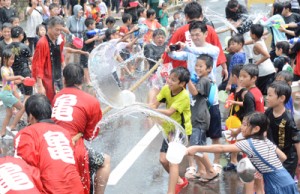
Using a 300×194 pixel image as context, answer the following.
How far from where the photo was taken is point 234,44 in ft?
34.0

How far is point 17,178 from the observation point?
464 cm

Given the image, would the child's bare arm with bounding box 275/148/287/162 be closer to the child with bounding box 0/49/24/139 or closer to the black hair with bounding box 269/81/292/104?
the black hair with bounding box 269/81/292/104

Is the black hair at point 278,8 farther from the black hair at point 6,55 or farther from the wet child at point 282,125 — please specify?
the wet child at point 282,125

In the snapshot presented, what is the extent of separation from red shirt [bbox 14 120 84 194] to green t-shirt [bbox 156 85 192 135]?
227 cm

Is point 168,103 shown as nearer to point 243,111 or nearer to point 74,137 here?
point 243,111

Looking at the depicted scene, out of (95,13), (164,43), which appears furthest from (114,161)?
(95,13)

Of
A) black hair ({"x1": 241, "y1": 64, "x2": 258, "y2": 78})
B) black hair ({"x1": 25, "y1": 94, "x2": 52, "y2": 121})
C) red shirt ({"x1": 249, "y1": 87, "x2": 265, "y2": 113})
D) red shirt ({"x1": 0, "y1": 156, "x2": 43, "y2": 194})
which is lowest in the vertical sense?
red shirt ({"x1": 249, "y1": 87, "x2": 265, "y2": 113})

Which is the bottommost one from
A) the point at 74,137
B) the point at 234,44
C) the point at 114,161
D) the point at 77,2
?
the point at 77,2

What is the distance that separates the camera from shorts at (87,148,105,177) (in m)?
6.56

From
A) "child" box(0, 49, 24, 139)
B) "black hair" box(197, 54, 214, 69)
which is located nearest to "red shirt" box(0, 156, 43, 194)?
"black hair" box(197, 54, 214, 69)

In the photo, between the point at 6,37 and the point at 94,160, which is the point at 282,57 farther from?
the point at 94,160

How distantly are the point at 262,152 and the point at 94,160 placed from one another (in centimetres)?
160

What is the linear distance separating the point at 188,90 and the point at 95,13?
42.2ft

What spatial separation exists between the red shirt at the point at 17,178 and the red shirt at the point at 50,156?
1.10 ft
